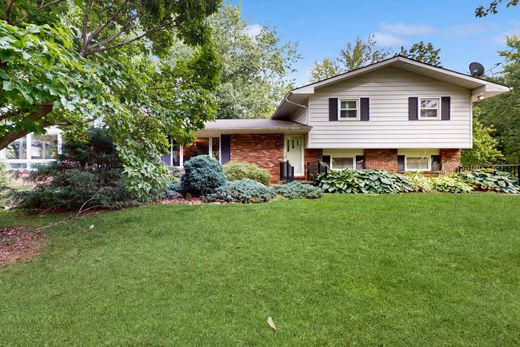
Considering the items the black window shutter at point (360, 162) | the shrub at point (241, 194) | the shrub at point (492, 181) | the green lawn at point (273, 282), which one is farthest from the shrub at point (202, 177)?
the shrub at point (492, 181)

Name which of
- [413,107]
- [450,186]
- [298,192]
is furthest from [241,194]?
[413,107]

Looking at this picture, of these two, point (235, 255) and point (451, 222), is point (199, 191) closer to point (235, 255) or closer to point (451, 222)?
point (235, 255)

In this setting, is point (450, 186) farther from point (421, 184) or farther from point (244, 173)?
point (244, 173)

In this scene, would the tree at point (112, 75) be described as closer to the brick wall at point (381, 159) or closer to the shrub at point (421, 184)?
the shrub at point (421, 184)

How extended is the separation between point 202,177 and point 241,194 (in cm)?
132

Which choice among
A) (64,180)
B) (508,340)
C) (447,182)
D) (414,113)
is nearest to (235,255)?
(508,340)

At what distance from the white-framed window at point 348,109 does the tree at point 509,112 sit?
473 inches

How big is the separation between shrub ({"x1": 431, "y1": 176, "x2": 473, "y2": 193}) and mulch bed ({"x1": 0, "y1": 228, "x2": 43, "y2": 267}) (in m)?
10.4

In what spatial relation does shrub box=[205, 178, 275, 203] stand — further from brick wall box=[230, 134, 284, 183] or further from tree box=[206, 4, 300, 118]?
tree box=[206, 4, 300, 118]

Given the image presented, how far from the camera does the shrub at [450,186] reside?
8672mm

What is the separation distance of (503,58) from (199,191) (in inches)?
949

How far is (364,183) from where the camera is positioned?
8727 mm

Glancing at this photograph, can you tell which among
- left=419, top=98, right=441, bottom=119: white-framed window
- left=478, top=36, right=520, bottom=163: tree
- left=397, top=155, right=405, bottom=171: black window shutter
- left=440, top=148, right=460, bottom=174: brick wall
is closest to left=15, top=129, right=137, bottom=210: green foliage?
left=397, top=155, right=405, bottom=171: black window shutter

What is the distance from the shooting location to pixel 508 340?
220cm
